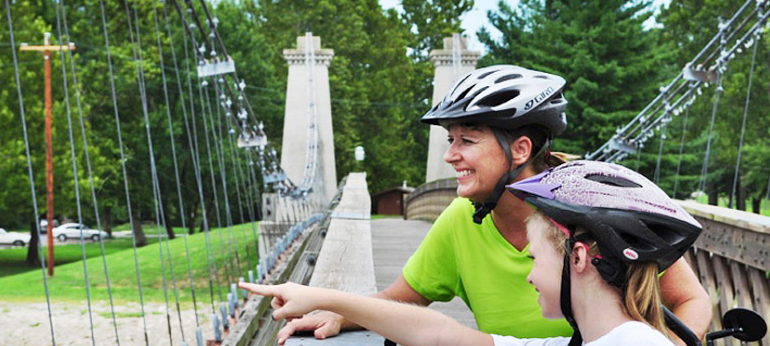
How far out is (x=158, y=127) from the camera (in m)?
29.8

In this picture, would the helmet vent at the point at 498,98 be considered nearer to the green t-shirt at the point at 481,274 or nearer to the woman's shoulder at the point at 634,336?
the green t-shirt at the point at 481,274

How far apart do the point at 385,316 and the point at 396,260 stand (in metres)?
6.37

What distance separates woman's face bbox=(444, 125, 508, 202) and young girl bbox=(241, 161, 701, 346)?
45 cm

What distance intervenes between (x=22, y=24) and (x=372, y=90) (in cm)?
1939

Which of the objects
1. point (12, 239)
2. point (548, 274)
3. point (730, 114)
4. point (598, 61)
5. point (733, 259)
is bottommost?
point (12, 239)

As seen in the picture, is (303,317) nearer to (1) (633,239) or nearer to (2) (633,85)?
(1) (633,239)

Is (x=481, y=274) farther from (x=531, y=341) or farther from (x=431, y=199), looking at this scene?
(x=431, y=199)

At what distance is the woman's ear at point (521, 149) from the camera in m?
1.87

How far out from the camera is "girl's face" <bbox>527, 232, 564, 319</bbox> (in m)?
Answer: 1.33

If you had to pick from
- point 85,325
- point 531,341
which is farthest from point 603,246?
point 85,325

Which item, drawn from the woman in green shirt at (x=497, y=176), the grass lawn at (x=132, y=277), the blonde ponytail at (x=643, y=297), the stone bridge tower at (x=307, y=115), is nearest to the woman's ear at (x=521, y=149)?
the woman in green shirt at (x=497, y=176)

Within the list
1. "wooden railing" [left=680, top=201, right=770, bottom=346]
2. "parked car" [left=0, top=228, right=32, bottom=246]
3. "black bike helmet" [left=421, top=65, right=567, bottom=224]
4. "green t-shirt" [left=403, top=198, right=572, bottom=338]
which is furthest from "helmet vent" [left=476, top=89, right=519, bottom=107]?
"parked car" [left=0, top=228, right=32, bottom=246]

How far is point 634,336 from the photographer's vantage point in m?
1.21

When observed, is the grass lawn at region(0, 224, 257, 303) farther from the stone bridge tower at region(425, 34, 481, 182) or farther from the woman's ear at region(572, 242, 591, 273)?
the woman's ear at region(572, 242, 591, 273)
